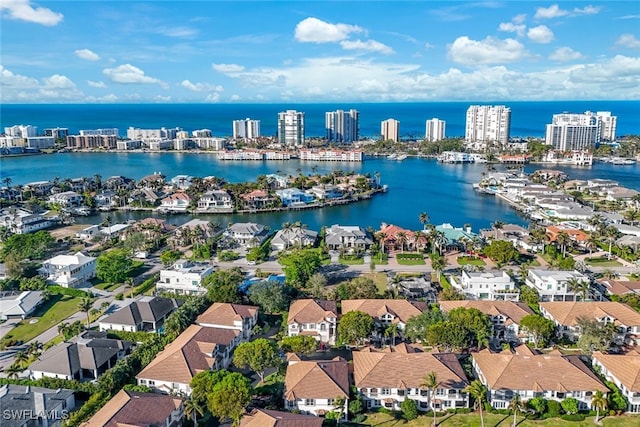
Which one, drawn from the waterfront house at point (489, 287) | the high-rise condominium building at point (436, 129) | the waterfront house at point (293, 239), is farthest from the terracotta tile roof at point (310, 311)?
the high-rise condominium building at point (436, 129)

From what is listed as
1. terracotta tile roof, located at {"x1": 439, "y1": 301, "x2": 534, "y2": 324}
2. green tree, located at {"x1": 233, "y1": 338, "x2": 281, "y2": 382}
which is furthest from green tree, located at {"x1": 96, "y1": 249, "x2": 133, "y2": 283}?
terracotta tile roof, located at {"x1": 439, "y1": 301, "x2": 534, "y2": 324}

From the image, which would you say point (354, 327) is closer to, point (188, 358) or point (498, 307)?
point (188, 358)

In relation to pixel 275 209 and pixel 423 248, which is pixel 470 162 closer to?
pixel 275 209

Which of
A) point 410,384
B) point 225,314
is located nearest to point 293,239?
point 225,314

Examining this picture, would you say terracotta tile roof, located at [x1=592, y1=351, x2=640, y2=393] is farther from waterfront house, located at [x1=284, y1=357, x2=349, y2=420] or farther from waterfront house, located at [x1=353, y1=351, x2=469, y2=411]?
waterfront house, located at [x1=284, y1=357, x2=349, y2=420]

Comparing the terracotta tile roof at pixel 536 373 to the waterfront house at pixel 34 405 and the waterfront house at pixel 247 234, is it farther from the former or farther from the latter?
the waterfront house at pixel 247 234
